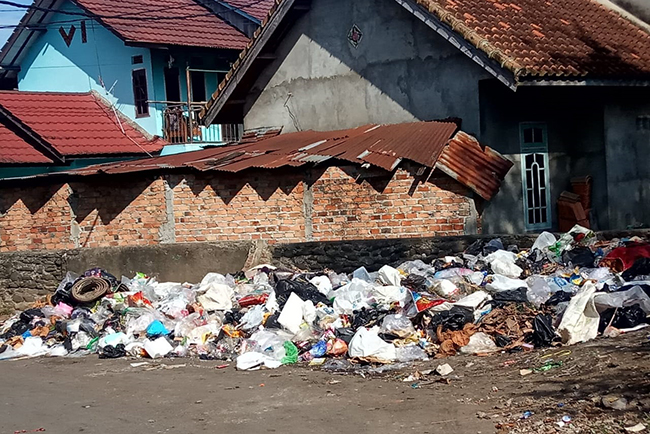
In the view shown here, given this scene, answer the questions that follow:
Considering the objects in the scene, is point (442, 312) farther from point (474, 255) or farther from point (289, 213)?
point (289, 213)

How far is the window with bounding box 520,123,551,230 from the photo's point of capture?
15391 millimetres

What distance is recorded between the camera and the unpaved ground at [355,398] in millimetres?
6211

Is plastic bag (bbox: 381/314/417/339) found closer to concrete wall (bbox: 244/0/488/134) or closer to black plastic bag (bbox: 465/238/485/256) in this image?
black plastic bag (bbox: 465/238/485/256)

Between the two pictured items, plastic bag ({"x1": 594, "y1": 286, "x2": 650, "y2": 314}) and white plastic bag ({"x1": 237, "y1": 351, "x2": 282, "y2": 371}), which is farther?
white plastic bag ({"x1": 237, "y1": 351, "x2": 282, "y2": 371})

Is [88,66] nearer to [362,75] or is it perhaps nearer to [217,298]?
[362,75]

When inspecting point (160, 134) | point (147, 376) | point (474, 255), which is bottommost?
point (147, 376)

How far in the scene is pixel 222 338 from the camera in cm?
1020

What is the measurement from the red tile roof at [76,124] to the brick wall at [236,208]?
237 inches

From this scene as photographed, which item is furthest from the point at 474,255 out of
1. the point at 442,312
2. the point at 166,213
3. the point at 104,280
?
the point at 166,213

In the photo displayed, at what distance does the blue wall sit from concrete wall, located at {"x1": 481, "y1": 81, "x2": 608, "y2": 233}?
43.0 feet

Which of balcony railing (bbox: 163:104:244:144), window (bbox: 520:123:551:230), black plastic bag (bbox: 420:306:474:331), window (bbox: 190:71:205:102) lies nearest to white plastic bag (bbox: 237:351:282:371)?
black plastic bag (bbox: 420:306:474:331)

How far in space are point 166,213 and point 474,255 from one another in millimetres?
6697

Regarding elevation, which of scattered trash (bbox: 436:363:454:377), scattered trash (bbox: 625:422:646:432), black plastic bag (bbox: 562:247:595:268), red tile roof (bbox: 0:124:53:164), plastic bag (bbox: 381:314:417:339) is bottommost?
scattered trash (bbox: 436:363:454:377)

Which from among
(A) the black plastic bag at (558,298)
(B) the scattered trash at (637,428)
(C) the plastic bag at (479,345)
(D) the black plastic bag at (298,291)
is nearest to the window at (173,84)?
(D) the black plastic bag at (298,291)
